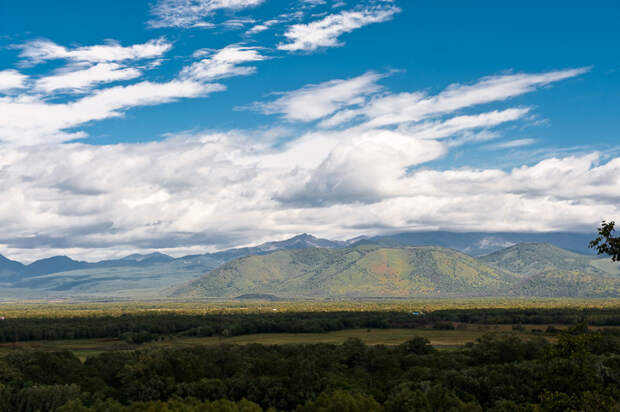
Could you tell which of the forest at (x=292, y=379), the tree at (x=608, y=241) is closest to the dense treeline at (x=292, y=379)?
the forest at (x=292, y=379)

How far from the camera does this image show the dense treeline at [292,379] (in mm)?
77562

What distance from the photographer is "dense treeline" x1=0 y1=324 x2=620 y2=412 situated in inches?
3054

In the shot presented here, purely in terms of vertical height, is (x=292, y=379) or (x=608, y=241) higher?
(x=608, y=241)

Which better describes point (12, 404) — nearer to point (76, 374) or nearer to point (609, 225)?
point (76, 374)

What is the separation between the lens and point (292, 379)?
10088 cm

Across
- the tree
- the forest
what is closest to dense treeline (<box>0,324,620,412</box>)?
the forest

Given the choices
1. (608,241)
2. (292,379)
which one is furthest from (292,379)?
(608,241)

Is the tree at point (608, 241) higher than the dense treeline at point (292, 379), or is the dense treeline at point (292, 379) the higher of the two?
the tree at point (608, 241)

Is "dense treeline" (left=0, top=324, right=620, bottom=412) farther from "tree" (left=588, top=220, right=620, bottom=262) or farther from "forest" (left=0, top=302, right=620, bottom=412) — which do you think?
"tree" (left=588, top=220, right=620, bottom=262)

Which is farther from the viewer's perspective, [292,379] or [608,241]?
[292,379]

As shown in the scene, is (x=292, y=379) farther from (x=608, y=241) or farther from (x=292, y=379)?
(x=608, y=241)

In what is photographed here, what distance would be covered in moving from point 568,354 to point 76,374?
102299 millimetres

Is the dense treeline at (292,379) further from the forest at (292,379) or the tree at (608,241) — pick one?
the tree at (608,241)

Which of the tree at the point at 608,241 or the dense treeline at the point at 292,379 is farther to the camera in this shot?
the dense treeline at the point at 292,379
